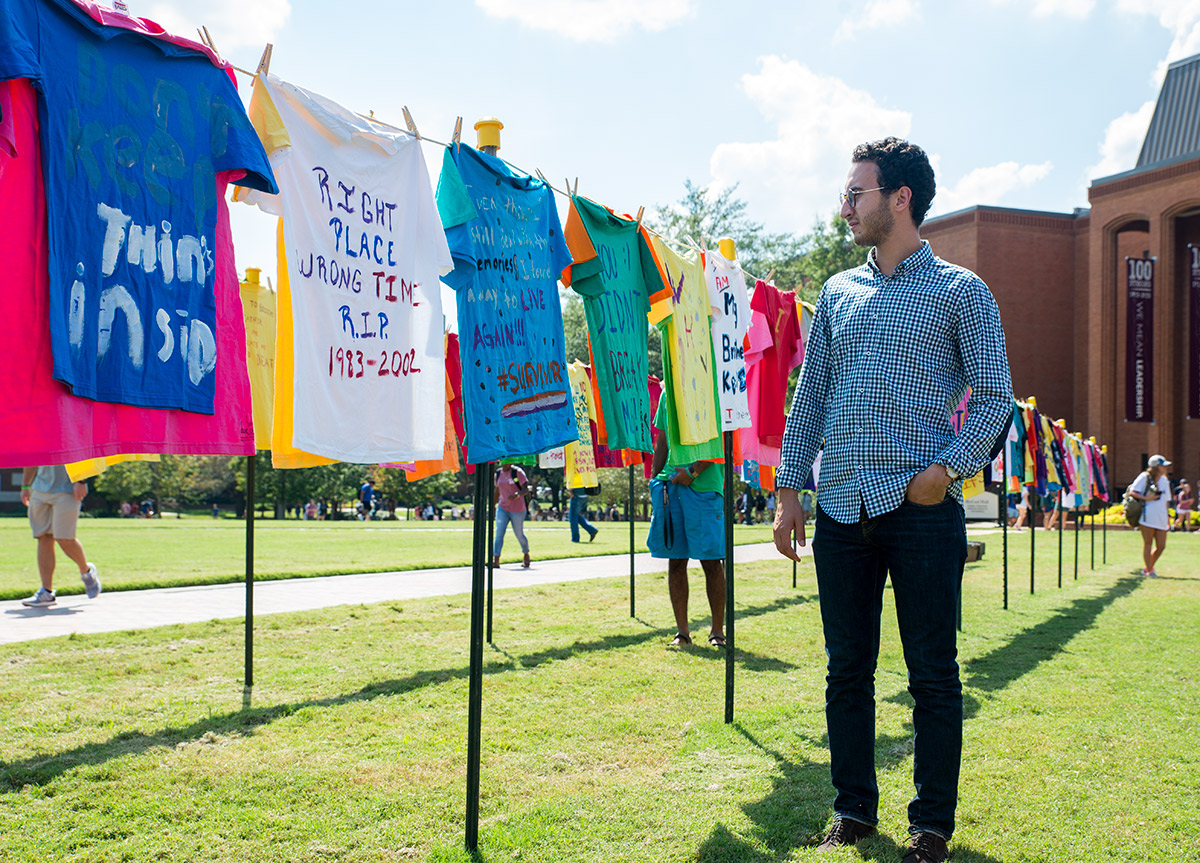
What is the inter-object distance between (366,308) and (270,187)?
24.2 inches

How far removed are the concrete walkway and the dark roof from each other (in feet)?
140

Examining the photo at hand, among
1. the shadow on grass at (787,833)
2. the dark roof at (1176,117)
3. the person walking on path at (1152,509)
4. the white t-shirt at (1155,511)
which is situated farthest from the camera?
the dark roof at (1176,117)

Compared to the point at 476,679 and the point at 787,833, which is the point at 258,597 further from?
the point at 787,833

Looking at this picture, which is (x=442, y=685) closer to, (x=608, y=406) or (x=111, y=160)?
(x=608, y=406)

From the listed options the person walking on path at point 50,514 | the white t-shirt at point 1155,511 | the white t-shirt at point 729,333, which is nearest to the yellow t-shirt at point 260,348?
the white t-shirt at point 729,333

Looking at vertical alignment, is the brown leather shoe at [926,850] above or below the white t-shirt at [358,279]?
below

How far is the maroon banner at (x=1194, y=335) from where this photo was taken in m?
38.7

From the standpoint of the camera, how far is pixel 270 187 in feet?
10.9

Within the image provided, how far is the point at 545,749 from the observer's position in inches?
184

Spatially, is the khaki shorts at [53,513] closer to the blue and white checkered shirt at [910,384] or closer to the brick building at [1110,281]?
the blue and white checkered shirt at [910,384]

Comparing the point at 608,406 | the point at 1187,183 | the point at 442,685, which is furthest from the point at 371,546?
the point at 1187,183

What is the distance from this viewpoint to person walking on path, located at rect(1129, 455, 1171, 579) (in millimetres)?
14930

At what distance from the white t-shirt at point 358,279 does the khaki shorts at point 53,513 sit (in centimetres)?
657

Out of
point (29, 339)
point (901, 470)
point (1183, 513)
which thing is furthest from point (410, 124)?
point (1183, 513)
